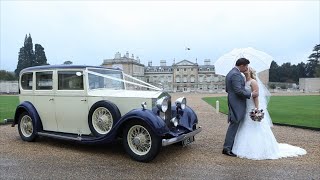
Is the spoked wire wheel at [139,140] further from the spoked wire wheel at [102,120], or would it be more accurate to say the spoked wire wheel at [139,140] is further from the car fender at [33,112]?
the car fender at [33,112]

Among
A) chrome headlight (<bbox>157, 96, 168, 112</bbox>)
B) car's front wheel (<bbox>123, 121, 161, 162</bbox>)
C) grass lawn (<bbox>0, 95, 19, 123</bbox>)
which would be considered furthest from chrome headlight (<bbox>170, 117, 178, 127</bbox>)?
grass lawn (<bbox>0, 95, 19, 123</bbox>)

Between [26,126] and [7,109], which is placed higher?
[26,126]

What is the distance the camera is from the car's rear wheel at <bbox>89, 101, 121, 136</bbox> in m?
7.46

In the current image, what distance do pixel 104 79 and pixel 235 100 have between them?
3234mm

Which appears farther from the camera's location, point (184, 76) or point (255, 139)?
point (184, 76)

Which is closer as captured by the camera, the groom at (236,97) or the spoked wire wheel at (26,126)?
the groom at (236,97)

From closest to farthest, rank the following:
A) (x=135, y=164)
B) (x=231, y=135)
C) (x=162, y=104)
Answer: (x=135, y=164) < (x=162, y=104) < (x=231, y=135)

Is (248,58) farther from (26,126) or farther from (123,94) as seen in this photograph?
(26,126)

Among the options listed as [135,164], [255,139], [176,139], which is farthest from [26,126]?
[255,139]

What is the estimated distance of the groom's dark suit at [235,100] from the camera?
749cm

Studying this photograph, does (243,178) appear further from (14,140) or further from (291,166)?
(14,140)

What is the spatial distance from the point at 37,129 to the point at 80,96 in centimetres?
175

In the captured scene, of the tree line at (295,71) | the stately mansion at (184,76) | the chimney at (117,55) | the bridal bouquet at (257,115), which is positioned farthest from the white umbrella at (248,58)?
the tree line at (295,71)

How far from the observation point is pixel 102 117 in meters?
7.60
